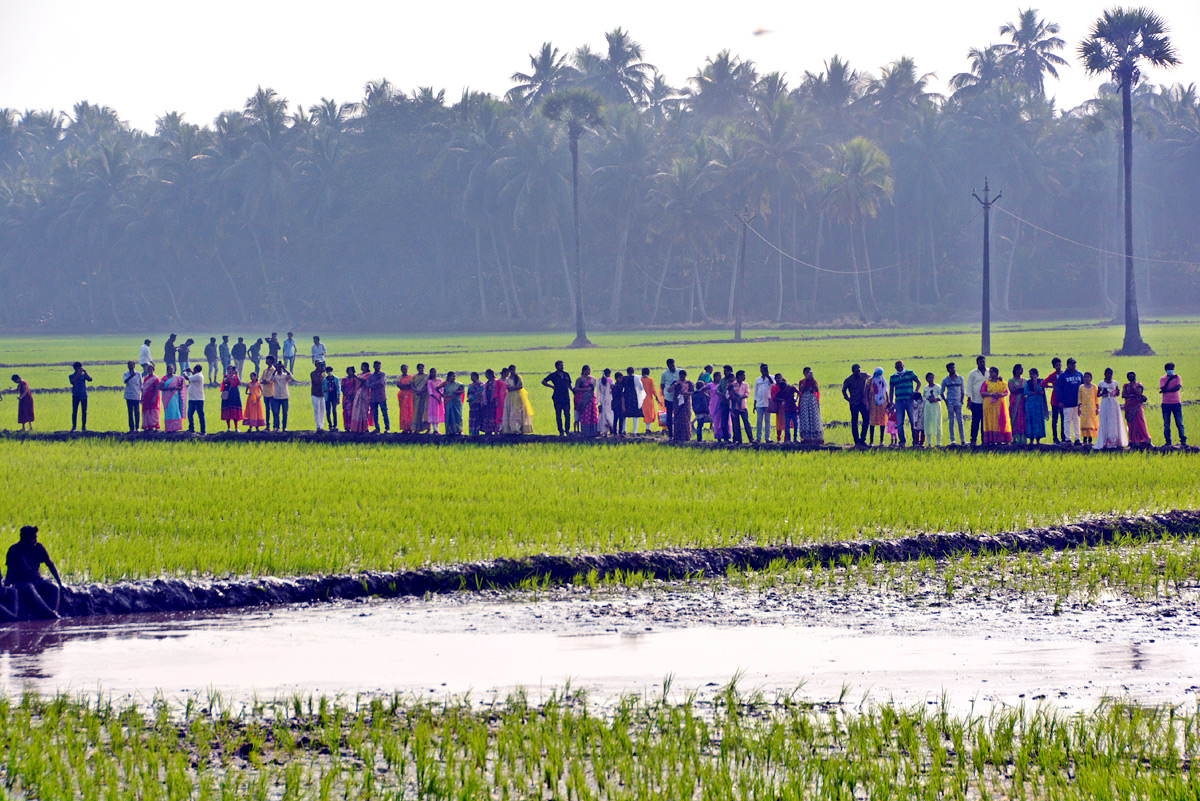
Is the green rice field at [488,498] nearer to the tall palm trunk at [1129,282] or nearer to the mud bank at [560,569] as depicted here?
the mud bank at [560,569]

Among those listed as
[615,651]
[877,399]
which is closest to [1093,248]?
[877,399]

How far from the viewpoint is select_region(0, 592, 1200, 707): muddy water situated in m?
7.30

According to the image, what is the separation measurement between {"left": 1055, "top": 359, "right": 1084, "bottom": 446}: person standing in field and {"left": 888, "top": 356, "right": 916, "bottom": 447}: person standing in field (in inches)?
77.6

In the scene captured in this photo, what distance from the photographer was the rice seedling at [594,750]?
18.2 feet

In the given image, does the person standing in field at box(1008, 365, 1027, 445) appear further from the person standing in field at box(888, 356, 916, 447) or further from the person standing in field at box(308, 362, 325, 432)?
the person standing in field at box(308, 362, 325, 432)

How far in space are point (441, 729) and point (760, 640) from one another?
274 centimetres

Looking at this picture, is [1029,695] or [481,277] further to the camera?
[481,277]

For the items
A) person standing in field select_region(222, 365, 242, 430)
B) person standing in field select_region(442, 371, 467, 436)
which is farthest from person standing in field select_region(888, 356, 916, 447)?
person standing in field select_region(222, 365, 242, 430)

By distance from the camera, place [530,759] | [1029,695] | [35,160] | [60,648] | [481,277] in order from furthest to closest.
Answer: [35,160], [481,277], [60,648], [1029,695], [530,759]

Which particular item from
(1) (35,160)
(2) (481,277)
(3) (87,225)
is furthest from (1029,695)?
(1) (35,160)

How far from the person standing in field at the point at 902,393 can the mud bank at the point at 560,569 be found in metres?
6.05

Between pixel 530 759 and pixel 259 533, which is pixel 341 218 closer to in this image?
pixel 259 533

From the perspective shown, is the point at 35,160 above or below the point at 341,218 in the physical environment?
above

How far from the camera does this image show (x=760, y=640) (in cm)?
842
